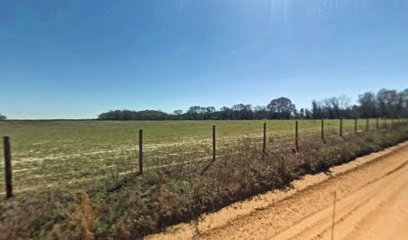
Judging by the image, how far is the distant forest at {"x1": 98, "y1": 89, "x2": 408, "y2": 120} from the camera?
316 feet

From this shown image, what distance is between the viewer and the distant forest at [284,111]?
316ft

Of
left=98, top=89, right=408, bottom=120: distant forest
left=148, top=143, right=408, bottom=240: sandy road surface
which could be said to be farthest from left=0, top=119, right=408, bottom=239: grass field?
left=98, top=89, right=408, bottom=120: distant forest

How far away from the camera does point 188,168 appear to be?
366 inches

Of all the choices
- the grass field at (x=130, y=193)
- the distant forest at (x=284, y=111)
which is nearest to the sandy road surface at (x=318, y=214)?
the grass field at (x=130, y=193)

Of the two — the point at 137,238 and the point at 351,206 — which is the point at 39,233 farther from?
the point at 351,206

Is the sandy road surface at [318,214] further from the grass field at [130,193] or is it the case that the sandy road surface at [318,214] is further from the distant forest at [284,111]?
the distant forest at [284,111]

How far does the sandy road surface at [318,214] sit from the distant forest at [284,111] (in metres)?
87.0

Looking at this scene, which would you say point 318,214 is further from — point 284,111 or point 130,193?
point 284,111

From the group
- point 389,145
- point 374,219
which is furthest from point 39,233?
point 389,145

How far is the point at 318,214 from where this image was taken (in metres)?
6.41

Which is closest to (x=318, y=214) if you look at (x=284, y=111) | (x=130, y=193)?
(x=130, y=193)

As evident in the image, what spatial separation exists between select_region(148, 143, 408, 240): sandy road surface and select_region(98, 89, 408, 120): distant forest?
286 feet

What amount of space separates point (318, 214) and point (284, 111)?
140 m

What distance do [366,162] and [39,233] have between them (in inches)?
486
